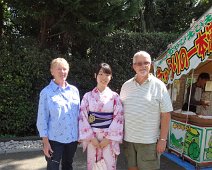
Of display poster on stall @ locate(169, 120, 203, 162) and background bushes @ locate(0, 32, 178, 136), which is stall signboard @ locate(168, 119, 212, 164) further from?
background bushes @ locate(0, 32, 178, 136)

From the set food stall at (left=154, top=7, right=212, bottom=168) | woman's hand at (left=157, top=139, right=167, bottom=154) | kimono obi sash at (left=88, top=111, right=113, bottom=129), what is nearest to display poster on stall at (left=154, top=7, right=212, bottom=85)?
food stall at (left=154, top=7, right=212, bottom=168)

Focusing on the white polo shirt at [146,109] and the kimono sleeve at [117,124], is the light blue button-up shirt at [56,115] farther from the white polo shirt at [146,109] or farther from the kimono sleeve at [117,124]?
the white polo shirt at [146,109]

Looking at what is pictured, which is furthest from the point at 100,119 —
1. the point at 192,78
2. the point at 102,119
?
the point at 192,78

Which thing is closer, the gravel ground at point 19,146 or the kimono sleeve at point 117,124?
the kimono sleeve at point 117,124

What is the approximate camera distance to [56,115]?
3.32m

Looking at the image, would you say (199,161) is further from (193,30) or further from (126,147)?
(193,30)

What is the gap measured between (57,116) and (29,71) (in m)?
3.84

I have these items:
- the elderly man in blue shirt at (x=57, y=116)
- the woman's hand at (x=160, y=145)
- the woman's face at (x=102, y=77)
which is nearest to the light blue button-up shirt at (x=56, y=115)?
the elderly man in blue shirt at (x=57, y=116)

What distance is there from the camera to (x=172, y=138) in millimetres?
5344

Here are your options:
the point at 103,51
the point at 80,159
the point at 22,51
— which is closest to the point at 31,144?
the point at 80,159

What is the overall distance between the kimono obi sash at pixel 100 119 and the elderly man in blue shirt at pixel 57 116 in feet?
0.64

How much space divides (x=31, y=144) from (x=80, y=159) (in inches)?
59.4

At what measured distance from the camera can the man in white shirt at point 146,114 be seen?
10.7 ft

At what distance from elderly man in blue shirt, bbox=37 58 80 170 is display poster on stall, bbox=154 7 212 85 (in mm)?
1931
